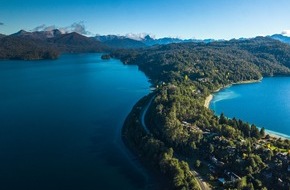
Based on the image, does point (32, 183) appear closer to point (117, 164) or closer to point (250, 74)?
point (117, 164)

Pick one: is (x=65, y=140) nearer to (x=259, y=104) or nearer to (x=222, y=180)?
(x=222, y=180)

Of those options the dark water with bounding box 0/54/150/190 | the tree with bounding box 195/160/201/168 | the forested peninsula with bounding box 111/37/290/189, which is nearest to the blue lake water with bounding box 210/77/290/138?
the forested peninsula with bounding box 111/37/290/189

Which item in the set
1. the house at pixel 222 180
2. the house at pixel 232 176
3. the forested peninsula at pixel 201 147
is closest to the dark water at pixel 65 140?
the forested peninsula at pixel 201 147

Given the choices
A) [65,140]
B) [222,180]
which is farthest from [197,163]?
[65,140]

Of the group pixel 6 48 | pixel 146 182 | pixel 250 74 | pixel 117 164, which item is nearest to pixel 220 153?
pixel 146 182

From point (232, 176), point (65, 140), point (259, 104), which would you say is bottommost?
point (259, 104)
